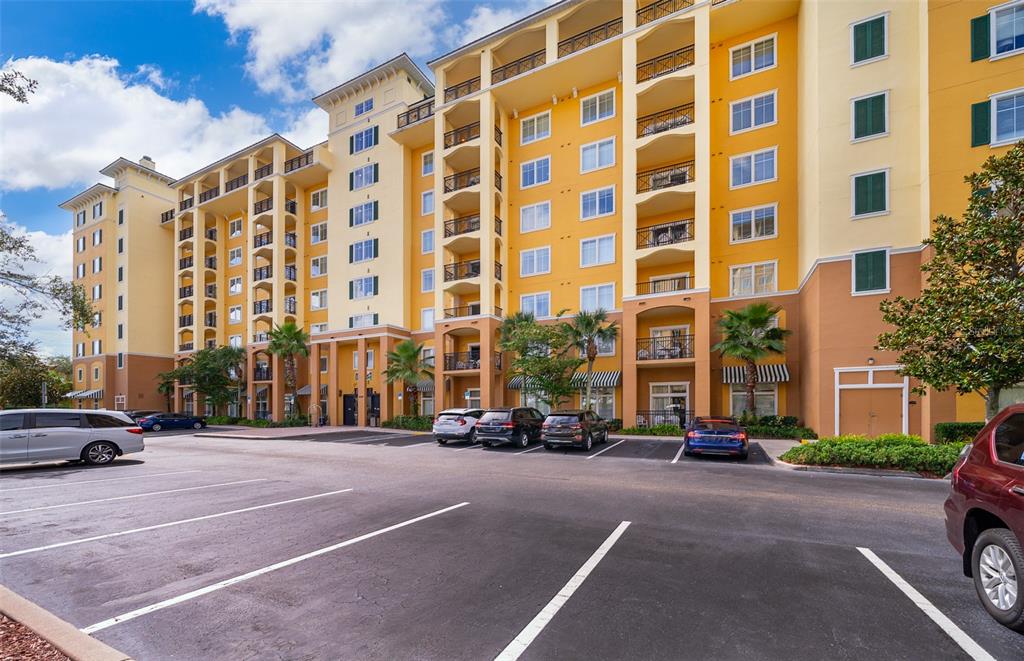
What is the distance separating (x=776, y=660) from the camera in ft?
11.6

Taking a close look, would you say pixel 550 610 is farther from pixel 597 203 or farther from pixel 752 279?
pixel 597 203

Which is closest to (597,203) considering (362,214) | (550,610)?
(362,214)

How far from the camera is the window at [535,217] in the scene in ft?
96.2

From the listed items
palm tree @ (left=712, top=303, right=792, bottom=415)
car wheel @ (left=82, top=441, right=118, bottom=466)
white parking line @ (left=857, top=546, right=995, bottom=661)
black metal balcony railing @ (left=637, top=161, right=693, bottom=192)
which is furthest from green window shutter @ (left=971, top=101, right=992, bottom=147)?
car wheel @ (left=82, top=441, right=118, bottom=466)

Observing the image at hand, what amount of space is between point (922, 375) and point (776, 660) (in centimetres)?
1146

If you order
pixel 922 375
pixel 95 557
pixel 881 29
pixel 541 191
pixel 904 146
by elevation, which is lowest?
pixel 95 557

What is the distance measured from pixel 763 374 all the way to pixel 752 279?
16.7 ft

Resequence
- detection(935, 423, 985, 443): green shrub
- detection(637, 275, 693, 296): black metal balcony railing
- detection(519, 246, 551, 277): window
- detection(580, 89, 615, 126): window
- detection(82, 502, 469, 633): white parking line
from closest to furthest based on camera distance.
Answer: detection(82, 502, 469, 633): white parking line < detection(935, 423, 985, 443): green shrub < detection(637, 275, 693, 296): black metal balcony railing < detection(580, 89, 615, 126): window < detection(519, 246, 551, 277): window

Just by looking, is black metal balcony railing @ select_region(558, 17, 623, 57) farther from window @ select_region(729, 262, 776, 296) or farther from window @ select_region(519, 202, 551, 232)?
window @ select_region(729, 262, 776, 296)

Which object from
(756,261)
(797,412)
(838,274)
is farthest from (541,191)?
(797,412)

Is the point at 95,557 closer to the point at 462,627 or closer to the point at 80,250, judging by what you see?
the point at 462,627

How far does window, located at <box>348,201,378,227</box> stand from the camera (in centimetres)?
3445

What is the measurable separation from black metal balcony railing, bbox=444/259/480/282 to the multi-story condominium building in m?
0.22

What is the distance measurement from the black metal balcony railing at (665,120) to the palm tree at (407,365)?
62.2 ft
